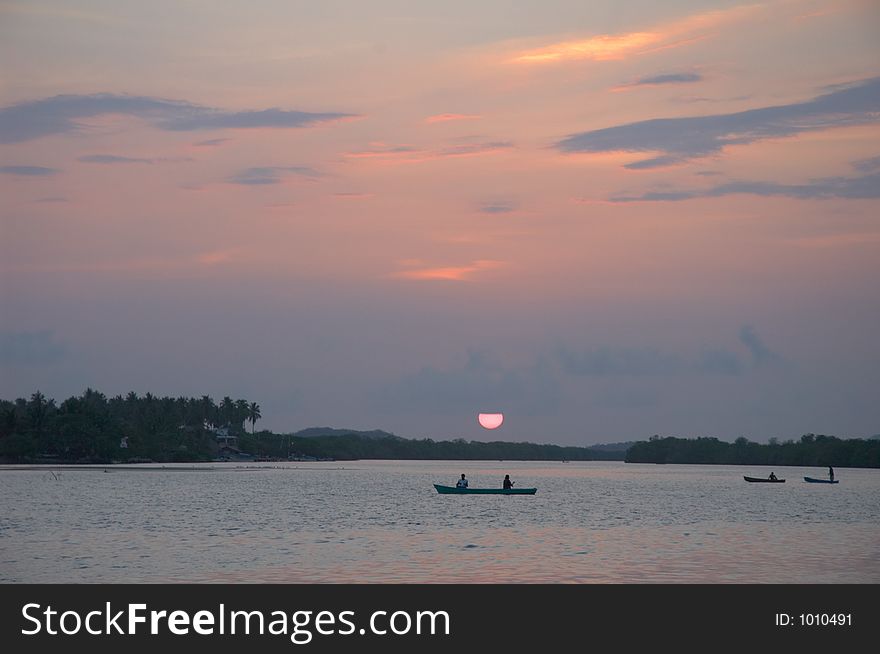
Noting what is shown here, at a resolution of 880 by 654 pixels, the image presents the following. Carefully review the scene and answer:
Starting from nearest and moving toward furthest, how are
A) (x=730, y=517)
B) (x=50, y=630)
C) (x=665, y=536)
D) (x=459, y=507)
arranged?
(x=50, y=630) → (x=665, y=536) → (x=730, y=517) → (x=459, y=507)

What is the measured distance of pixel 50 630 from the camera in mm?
30750

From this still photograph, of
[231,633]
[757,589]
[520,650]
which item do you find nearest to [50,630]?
[231,633]

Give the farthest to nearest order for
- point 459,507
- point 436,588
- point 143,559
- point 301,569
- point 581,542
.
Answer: point 459,507 < point 581,542 < point 143,559 < point 301,569 < point 436,588

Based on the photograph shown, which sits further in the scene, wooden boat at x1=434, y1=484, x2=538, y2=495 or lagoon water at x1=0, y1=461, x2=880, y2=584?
wooden boat at x1=434, y1=484, x2=538, y2=495

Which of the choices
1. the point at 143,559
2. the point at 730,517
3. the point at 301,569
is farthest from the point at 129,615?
the point at 730,517

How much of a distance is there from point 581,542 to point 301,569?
2253 centimetres

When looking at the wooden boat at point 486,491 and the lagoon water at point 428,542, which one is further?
the wooden boat at point 486,491

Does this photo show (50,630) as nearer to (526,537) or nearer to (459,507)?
(526,537)

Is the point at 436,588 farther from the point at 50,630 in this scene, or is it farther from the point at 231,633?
the point at 50,630

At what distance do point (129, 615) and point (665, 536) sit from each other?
48.1 metres

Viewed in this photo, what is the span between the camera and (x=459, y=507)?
106m

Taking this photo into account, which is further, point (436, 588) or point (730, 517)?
point (730, 517)

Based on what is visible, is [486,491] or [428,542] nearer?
[428,542]

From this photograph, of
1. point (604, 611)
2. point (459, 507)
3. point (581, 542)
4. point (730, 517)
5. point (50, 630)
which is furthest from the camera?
point (459, 507)
